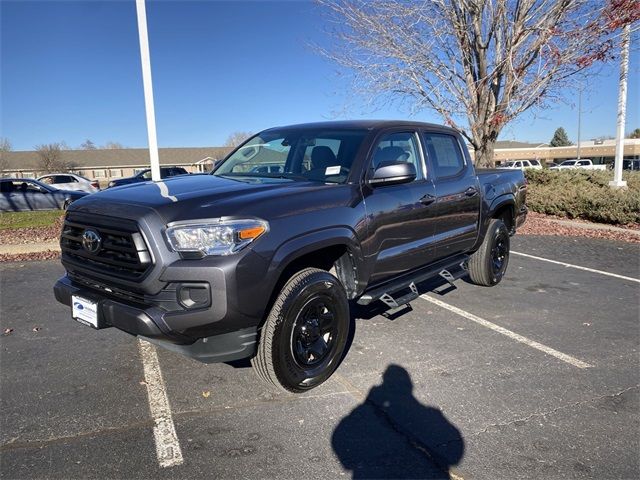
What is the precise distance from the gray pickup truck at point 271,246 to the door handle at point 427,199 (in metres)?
0.02

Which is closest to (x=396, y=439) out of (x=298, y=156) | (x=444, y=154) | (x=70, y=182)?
(x=298, y=156)

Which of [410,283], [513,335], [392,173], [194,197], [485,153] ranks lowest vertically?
[513,335]

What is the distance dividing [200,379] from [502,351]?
2.61 metres

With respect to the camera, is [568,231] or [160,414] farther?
[568,231]

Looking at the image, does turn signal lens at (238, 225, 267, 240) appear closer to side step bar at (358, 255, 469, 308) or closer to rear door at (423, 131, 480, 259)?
side step bar at (358, 255, 469, 308)

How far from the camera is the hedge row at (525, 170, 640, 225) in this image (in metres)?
10.9

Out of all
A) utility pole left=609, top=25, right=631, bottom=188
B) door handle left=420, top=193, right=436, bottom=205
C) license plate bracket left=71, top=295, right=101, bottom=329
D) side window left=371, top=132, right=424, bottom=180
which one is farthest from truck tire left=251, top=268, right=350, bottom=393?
utility pole left=609, top=25, right=631, bottom=188

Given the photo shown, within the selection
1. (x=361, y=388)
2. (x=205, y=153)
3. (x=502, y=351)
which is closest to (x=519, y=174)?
(x=502, y=351)

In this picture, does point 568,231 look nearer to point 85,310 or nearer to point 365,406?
point 365,406

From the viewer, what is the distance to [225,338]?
111 inches

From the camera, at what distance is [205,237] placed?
8.98 ft

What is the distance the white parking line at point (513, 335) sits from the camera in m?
3.87

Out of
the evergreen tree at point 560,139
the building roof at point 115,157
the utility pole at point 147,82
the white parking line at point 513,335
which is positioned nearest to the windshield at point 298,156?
the white parking line at point 513,335

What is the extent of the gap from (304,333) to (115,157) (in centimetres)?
6855
